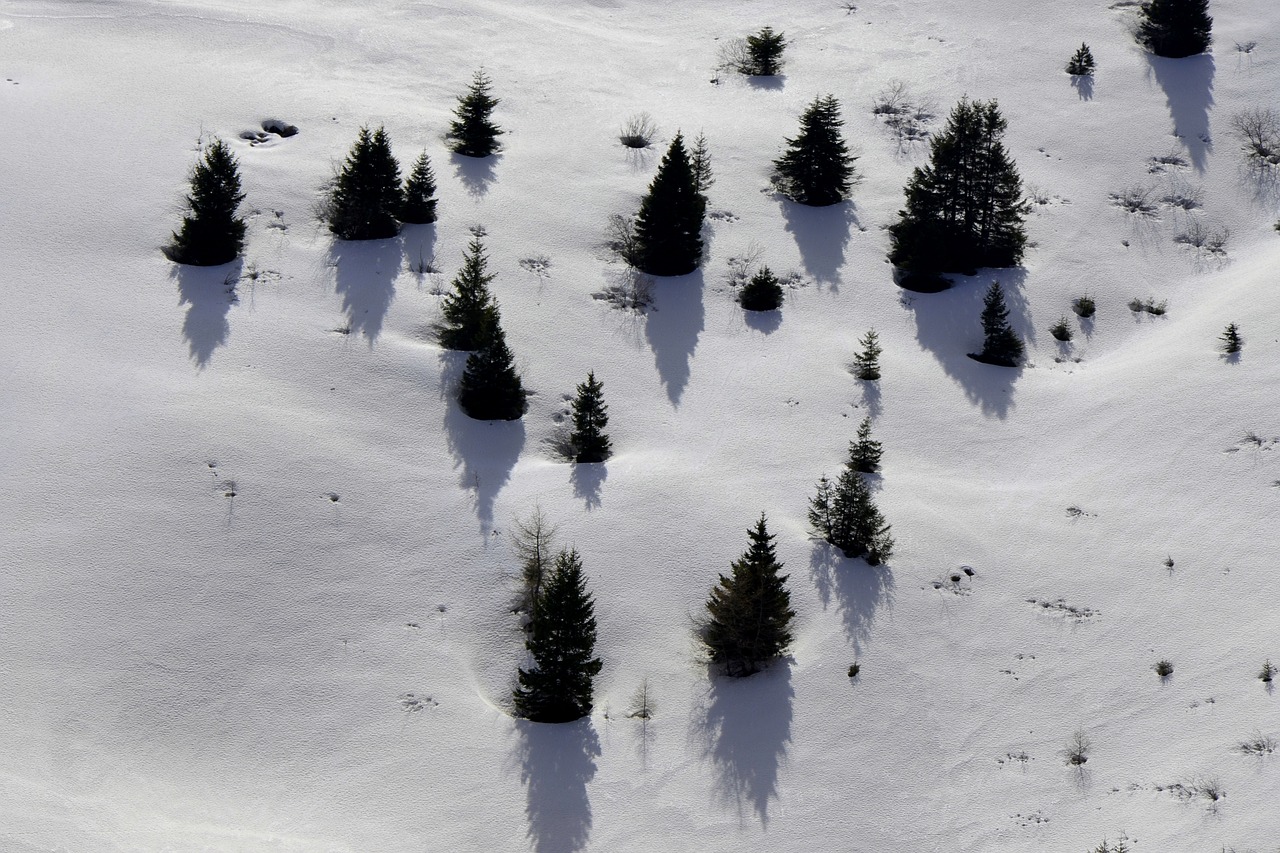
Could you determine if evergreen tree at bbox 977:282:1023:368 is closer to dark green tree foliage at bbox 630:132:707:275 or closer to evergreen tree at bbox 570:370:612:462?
dark green tree foliage at bbox 630:132:707:275

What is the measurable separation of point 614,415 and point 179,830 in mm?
16550

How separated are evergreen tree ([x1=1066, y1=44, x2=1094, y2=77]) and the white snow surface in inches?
62.1

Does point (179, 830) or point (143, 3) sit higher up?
point (143, 3)

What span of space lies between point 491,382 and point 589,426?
10.00ft

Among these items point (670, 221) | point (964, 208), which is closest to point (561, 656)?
point (670, 221)

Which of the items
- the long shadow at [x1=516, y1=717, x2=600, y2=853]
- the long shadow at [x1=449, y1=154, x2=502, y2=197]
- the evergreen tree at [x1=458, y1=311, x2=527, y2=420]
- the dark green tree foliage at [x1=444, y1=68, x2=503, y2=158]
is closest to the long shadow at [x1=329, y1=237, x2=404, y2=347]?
the evergreen tree at [x1=458, y1=311, x2=527, y2=420]

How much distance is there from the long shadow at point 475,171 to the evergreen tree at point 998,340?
17.5 meters

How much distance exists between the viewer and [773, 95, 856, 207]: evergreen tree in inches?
1837

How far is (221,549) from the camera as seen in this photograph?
31.4m

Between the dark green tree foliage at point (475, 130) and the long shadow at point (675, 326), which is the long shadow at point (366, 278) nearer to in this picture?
the dark green tree foliage at point (475, 130)

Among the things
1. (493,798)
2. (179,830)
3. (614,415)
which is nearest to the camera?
(179,830)

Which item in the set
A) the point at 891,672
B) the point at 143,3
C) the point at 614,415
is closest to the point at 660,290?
the point at 614,415

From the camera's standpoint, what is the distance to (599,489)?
34469mm

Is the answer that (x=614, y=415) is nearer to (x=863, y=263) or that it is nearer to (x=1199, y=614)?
(x=863, y=263)
